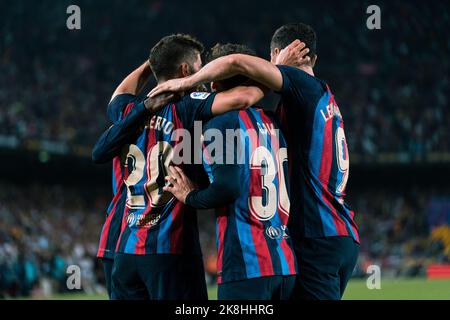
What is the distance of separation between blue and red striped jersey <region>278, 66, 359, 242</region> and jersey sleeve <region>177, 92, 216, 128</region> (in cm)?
49

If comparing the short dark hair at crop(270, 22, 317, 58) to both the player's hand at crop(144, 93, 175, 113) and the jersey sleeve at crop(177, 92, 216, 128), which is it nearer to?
the jersey sleeve at crop(177, 92, 216, 128)

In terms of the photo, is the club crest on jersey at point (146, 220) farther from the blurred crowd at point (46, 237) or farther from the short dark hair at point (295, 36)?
the blurred crowd at point (46, 237)

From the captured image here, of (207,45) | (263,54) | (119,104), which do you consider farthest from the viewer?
(263,54)

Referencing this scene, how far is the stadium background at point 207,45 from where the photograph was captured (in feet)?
72.3

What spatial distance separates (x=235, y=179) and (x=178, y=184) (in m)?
0.46

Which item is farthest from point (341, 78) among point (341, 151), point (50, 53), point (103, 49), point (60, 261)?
point (341, 151)

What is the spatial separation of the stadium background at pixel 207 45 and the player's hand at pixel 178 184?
13.5m

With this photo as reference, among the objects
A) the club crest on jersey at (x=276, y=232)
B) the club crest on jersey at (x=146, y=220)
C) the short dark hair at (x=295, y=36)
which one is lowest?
the club crest on jersey at (x=276, y=232)

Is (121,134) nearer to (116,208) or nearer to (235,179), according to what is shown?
(116,208)

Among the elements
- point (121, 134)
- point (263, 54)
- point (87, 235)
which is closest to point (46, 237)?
point (87, 235)

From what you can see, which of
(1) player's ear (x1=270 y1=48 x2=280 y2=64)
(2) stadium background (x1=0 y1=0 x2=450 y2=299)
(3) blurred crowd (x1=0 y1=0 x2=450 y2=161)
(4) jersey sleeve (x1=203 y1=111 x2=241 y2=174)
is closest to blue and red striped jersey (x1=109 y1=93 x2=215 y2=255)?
(4) jersey sleeve (x1=203 y1=111 x2=241 y2=174)

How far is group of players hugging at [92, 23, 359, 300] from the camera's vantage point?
4.08 metres

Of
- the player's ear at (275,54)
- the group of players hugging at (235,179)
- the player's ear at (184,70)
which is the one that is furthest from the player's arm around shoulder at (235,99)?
the player's ear at (275,54)

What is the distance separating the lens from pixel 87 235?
75.2 ft
